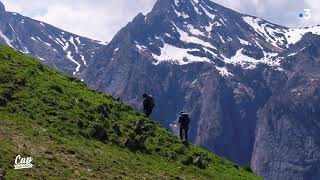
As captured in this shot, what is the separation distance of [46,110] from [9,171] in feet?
47.0

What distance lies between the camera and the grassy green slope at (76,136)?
37594 millimetres

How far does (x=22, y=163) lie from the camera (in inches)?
1366

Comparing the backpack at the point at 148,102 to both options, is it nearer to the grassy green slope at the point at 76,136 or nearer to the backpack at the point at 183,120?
the backpack at the point at 183,120

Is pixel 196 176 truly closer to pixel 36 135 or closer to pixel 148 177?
pixel 148 177

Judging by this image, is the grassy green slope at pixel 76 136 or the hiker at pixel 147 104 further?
the hiker at pixel 147 104

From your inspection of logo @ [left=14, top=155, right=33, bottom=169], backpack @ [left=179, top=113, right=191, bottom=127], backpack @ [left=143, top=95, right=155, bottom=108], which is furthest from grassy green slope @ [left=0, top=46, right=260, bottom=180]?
backpack @ [left=179, top=113, right=191, bottom=127]

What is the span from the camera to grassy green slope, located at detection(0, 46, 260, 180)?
37.6m

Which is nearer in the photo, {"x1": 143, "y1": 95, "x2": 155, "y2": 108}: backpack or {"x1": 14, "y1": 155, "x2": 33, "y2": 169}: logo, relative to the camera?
{"x1": 14, "y1": 155, "x2": 33, "y2": 169}: logo

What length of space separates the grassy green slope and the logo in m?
0.33

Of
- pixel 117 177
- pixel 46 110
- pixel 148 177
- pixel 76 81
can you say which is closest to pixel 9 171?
pixel 117 177

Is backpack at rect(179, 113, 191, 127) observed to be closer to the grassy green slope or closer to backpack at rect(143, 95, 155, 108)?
backpack at rect(143, 95, 155, 108)

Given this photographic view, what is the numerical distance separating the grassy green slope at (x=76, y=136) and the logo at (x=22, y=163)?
333 mm

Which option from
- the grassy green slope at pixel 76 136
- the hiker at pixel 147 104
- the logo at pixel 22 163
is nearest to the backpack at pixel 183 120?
the hiker at pixel 147 104

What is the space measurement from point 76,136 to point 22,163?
10226 mm
